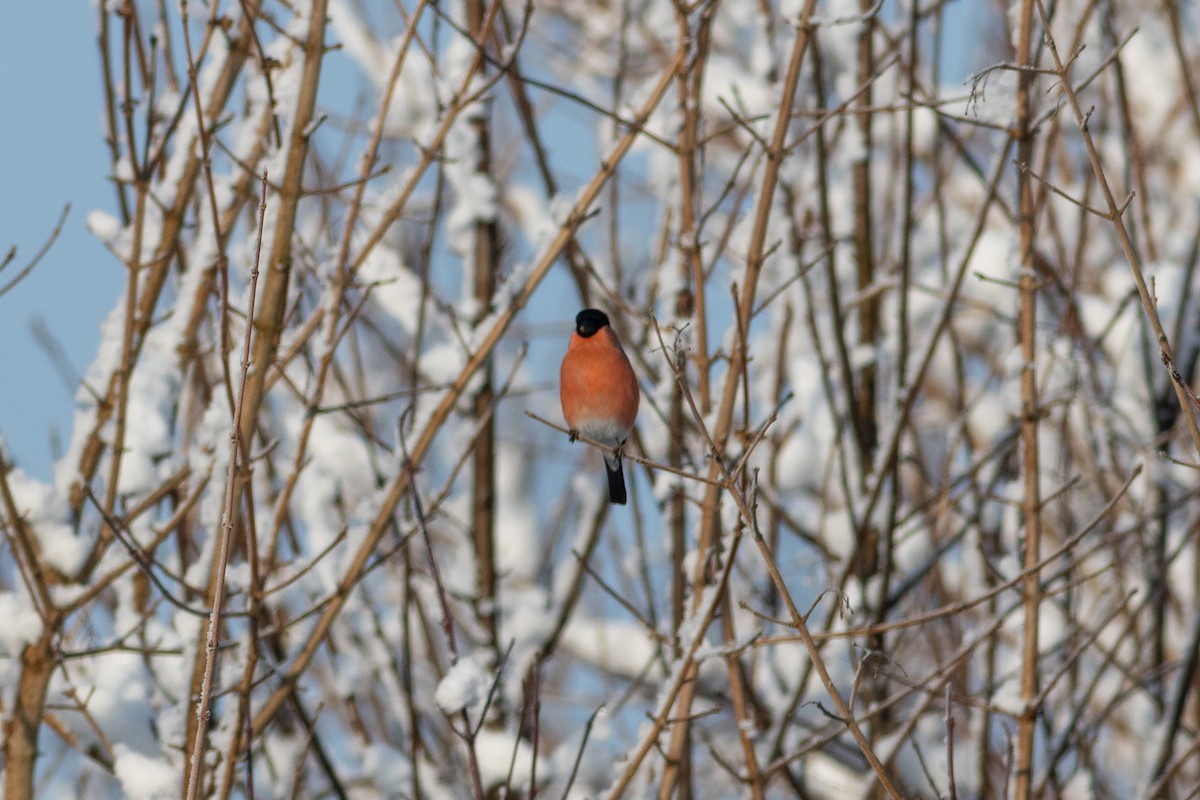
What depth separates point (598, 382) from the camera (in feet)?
8.23

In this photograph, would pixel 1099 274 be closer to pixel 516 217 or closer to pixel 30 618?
pixel 516 217

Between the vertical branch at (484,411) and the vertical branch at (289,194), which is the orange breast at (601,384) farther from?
the vertical branch at (484,411)

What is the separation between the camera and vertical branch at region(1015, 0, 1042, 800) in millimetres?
2338

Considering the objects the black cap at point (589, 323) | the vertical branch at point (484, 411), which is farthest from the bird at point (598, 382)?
the vertical branch at point (484, 411)

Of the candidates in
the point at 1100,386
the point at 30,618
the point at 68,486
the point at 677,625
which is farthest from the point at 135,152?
the point at 1100,386

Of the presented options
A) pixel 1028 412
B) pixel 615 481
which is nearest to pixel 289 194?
pixel 615 481

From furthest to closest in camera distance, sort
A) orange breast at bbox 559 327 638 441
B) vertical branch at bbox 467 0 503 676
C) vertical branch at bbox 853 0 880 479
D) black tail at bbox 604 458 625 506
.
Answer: vertical branch at bbox 467 0 503 676 → vertical branch at bbox 853 0 880 479 → black tail at bbox 604 458 625 506 → orange breast at bbox 559 327 638 441

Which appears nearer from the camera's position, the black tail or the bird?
the bird

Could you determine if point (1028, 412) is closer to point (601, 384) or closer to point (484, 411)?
point (601, 384)

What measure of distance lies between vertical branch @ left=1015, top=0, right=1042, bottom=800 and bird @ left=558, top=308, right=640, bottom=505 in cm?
76

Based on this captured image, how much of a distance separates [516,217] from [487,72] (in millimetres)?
5523

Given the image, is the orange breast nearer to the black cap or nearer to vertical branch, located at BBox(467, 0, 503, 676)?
the black cap

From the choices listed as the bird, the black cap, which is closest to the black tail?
the bird

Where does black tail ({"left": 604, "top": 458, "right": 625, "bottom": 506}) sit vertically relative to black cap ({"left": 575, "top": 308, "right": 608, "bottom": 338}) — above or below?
below
